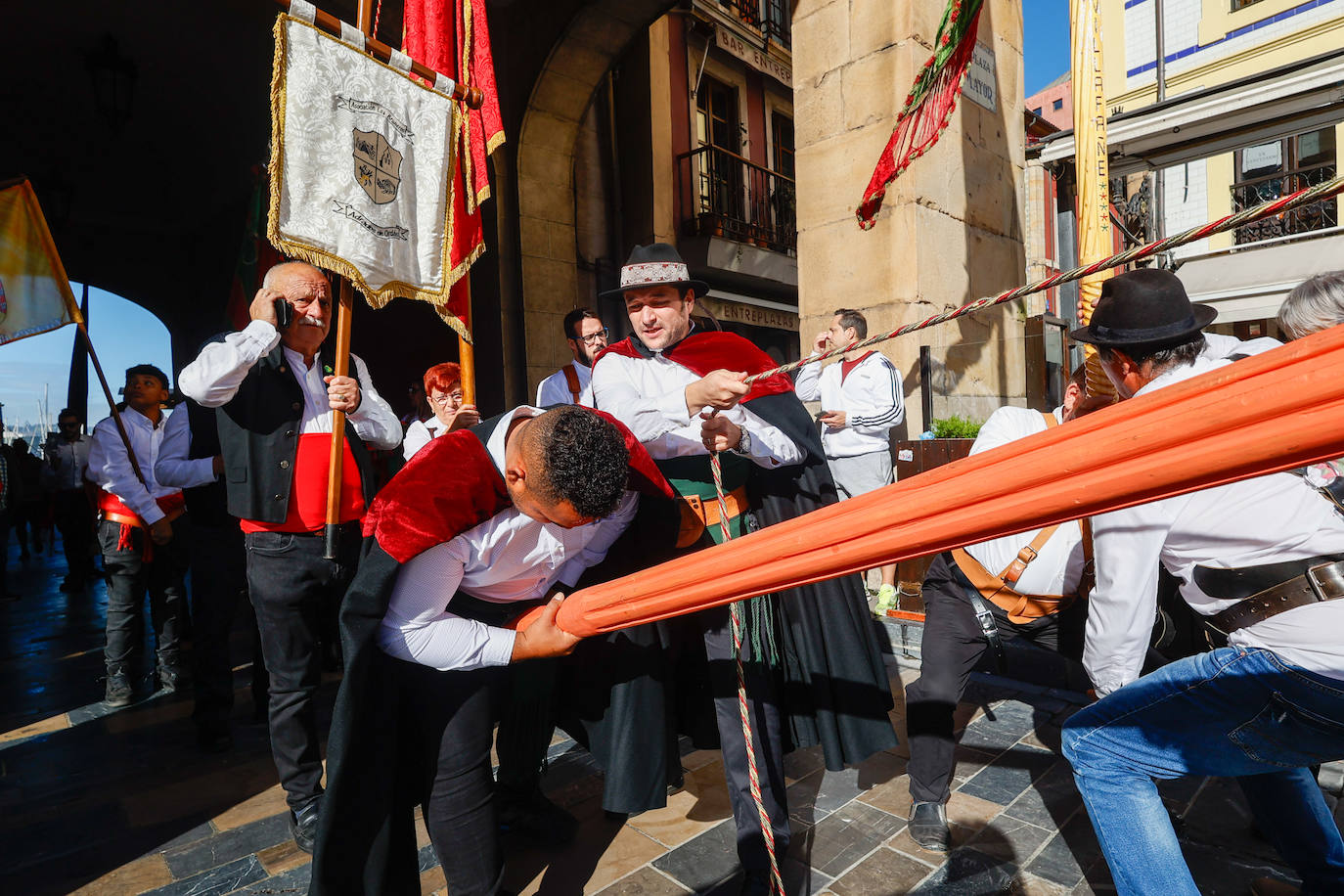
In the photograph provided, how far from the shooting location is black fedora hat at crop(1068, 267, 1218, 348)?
70.4 inches

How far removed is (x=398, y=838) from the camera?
183cm

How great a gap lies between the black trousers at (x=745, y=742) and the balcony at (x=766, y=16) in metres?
12.0

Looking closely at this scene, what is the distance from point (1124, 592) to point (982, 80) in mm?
5062

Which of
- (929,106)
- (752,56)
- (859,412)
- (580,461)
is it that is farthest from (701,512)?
(752,56)

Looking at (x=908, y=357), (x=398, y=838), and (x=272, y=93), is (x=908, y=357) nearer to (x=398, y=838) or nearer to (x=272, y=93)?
(x=272, y=93)

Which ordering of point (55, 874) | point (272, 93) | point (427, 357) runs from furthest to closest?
1. point (427, 357)
2. point (272, 93)
3. point (55, 874)

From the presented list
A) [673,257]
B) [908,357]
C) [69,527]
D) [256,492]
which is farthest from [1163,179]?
[69,527]

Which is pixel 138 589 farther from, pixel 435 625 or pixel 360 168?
pixel 435 625

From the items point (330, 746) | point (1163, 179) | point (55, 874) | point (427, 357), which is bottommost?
point (55, 874)

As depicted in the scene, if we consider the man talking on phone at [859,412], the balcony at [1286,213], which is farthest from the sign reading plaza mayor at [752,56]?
the man talking on phone at [859,412]

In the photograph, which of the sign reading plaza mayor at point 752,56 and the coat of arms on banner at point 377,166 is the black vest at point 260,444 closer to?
the coat of arms on banner at point 377,166

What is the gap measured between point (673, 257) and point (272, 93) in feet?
5.11

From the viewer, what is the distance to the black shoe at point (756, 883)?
212 cm

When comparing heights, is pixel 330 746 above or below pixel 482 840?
above
